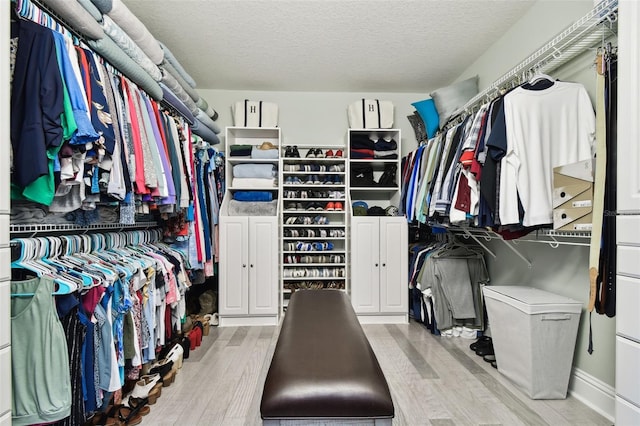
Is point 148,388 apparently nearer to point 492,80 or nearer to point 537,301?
point 537,301

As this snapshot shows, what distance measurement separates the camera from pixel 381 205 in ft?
14.0

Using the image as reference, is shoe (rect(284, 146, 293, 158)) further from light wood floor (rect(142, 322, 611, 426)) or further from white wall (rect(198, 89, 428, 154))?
light wood floor (rect(142, 322, 611, 426))

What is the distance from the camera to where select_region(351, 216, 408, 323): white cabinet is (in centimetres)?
362

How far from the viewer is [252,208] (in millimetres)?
3715

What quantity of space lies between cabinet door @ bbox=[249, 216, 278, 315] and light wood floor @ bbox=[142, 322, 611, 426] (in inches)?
20.4

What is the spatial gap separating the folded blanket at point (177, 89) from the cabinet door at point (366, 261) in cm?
194

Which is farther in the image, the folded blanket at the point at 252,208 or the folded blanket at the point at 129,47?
the folded blanket at the point at 252,208

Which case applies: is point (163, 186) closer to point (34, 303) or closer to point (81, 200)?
point (81, 200)

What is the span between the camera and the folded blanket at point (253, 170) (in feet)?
12.5

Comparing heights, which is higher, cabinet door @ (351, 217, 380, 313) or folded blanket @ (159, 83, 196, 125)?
folded blanket @ (159, 83, 196, 125)

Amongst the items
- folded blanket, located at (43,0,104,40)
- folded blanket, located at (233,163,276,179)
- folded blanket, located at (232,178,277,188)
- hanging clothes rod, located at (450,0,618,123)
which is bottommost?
folded blanket, located at (232,178,277,188)

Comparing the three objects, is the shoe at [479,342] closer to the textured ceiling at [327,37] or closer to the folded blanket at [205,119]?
the textured ceiling at [327,37]

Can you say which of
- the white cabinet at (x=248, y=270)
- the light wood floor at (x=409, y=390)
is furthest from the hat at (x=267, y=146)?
the light wood floor at (x=409, y=390)

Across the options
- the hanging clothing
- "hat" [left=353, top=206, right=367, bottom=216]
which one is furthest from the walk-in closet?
"hat" [left=353, top=206, right=367, bottom=216]
